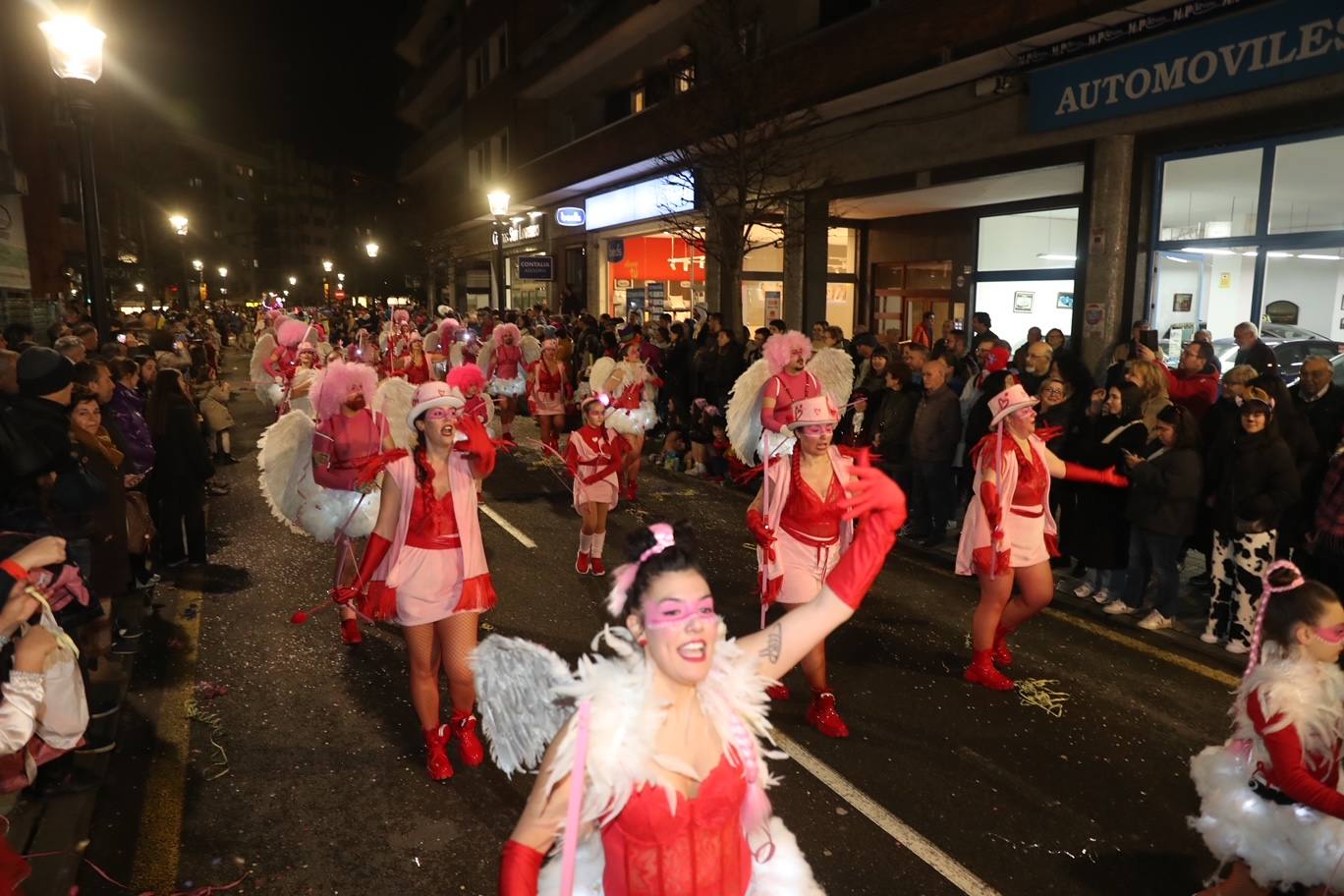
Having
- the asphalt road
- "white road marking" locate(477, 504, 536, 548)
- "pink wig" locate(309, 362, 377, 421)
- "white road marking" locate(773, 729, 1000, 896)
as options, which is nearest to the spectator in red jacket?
the asphalt road

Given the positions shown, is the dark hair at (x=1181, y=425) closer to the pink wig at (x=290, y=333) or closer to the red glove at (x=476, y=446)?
the red glove at (x=476, y=446)

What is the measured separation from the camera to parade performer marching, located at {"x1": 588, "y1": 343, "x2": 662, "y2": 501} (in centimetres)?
972

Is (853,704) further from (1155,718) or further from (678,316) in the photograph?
(678,316)

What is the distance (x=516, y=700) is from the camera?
8.98 ft

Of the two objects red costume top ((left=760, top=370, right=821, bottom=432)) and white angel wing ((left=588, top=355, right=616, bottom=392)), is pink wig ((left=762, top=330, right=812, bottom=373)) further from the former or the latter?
white angel wing ((left=588, top=355, right=616, bottom=392))

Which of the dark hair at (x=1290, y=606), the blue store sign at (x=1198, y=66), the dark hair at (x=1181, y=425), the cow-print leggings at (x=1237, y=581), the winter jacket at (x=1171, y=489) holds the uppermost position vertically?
the blue store sign at (x=1198, y=66)

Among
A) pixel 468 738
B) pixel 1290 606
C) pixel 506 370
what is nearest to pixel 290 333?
pixel 506 370

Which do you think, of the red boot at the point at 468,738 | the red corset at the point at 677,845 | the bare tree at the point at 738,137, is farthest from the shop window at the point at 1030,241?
the red corset at the point at 677,845

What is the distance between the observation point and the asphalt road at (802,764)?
396 cm

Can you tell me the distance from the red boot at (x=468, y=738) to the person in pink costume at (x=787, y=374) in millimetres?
4174

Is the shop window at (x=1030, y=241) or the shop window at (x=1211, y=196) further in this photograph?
the shop window at (x=1030, y=241)

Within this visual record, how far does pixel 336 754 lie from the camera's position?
497cm

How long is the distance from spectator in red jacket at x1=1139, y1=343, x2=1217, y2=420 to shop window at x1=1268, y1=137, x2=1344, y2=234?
3017mm

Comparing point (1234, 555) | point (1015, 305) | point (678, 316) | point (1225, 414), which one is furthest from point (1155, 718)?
point (678, 316)
